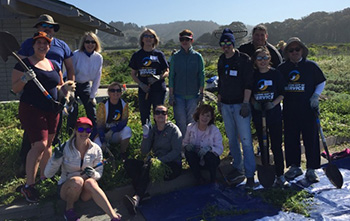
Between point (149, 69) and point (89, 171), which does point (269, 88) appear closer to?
point (149, 69)

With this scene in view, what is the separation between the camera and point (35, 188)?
3.69 meters

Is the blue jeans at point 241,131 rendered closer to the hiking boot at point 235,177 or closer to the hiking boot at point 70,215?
the hiking boot at point 235,177

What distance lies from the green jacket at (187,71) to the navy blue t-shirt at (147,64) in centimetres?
22

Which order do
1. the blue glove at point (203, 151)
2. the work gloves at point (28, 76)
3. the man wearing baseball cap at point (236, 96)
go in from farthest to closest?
the blue glove at point (203, 151) → the man wearing baseball cap at point (236, 96) → the work gloves at point (28, 76)

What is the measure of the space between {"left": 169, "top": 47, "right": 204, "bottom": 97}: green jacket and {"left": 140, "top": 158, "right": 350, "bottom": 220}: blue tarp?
1.50m

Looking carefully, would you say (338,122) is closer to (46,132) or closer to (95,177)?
(95,177)

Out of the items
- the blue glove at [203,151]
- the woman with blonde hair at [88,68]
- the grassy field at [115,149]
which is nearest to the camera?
the grassy field at [115,149]

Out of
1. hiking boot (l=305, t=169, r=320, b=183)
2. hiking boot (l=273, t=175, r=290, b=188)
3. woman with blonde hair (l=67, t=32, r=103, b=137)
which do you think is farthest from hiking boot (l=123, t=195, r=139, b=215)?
Result: hiking boot (l=305, t=169, r=320, b=183)

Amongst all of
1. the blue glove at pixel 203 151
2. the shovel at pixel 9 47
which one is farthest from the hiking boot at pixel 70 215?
the blue glove at pixel 203 151

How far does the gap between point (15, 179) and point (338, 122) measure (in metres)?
6.55

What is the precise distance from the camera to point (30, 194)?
11.9 ft

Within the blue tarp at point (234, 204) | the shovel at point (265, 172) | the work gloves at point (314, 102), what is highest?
the work gloves at point (314, 102)

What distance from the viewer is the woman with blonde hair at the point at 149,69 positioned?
4.56 meters

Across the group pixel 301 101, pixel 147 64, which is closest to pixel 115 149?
pixel 147 64
